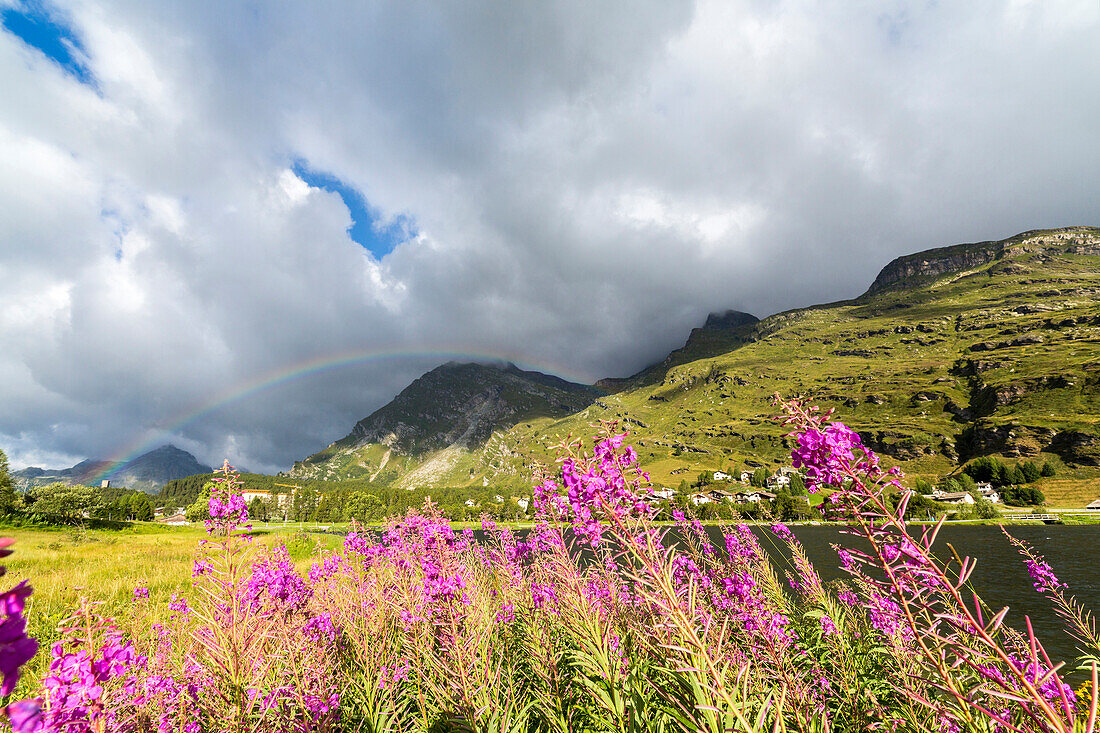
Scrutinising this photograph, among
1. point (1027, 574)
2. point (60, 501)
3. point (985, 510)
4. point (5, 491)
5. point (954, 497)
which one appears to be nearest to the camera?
point (1027, 574)

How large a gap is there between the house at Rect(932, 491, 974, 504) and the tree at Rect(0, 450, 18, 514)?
166 metres

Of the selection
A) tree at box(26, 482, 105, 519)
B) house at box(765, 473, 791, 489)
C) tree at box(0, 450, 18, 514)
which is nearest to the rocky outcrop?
house at box(765, 473, 791, 489)

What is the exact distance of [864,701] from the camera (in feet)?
18.0

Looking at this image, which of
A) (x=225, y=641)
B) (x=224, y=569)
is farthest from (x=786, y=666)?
(x=224, y=569)

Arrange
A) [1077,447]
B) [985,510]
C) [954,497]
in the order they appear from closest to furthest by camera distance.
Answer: [985,510] → [954,497] → [1077,447]

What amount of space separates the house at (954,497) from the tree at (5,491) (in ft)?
545

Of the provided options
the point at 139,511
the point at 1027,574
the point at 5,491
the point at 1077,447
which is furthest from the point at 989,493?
the point at 139,511

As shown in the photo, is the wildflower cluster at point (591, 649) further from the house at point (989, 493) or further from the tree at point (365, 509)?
the house at point (989, 493)

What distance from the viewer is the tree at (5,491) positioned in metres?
47.3

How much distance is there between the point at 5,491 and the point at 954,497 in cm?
17583

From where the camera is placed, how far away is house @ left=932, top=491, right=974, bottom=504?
360ft

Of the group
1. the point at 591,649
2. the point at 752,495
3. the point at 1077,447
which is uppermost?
the point at 591,649

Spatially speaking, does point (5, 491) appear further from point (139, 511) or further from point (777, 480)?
point (777, 480)

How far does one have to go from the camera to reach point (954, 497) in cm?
11281
